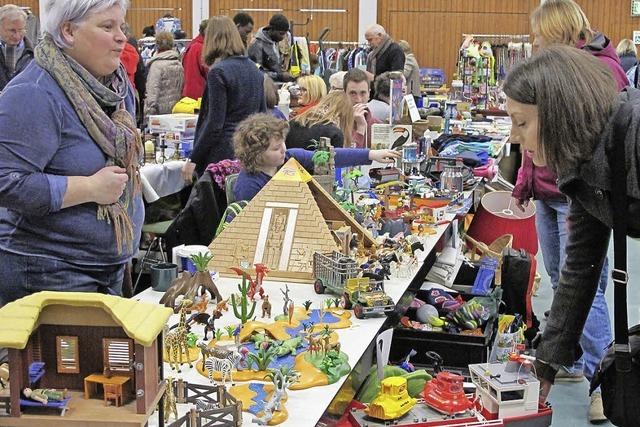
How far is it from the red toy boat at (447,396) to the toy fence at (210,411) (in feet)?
2.09

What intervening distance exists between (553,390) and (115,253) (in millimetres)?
2546

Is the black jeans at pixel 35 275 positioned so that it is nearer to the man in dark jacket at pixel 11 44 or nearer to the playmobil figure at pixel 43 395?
the playmobil figure at pixel 43 395

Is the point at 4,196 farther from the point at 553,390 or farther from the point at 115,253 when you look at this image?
the point at 553,390

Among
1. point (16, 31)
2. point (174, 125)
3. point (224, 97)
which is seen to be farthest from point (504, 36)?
point (224, 97)

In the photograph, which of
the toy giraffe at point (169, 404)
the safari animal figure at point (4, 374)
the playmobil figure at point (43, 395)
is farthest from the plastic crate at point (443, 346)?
the playmobil figure at point (43, 395)

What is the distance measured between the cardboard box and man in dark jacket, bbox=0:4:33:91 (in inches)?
41.0

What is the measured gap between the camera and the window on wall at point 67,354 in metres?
1.64

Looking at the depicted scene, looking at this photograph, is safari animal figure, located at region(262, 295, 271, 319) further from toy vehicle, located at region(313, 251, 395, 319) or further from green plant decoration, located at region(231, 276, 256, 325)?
toy vehicle, located at region(313, 251, 395, 319)

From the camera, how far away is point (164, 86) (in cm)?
828

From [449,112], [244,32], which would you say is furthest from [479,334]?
[244,32]

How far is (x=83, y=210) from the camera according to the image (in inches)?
88.3

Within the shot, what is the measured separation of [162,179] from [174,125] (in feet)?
2.75

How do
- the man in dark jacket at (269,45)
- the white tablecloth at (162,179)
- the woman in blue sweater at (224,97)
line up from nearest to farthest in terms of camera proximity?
1. the woman in blue sweater at (224,97)
2. the white tablecloth at (162,179)
3. the man in dark jacket at (269,45)

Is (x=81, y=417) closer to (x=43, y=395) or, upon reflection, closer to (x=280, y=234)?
(x=43, y=395)
